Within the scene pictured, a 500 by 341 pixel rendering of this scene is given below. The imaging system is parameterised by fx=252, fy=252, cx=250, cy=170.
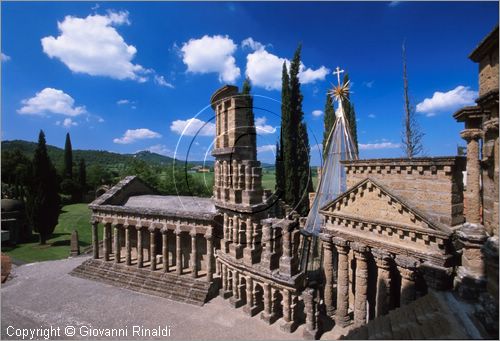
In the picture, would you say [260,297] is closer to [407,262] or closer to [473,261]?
[407,262]

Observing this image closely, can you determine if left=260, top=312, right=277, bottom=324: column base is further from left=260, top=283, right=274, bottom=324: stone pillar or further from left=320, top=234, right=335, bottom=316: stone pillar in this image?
left=320, top=234, right=335, bottom=316: stone pillar

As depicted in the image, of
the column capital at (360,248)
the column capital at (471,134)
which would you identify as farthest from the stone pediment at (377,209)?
the column capital at (471,134)

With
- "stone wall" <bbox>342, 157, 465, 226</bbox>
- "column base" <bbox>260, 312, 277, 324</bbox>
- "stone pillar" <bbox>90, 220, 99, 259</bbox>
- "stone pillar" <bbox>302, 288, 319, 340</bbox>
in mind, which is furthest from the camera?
"stone pillar" <bbox>90, 220, 99, 259</bbox>

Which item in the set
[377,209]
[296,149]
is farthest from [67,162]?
[377,209]

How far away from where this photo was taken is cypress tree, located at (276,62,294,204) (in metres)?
27.3

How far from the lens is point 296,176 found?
91.0 ft

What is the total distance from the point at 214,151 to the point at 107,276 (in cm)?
1383

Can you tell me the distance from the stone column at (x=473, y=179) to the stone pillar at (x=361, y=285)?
5.42 meters

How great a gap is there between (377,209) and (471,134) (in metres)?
5.34

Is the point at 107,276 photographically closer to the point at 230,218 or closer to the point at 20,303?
the point at 20,303

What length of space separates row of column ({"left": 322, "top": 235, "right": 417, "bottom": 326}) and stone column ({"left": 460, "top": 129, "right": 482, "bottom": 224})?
386 centimetres

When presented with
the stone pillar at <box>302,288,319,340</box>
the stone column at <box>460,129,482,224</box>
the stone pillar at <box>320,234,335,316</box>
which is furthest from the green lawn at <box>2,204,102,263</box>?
the stone column at <box>460,129,482,224</box>

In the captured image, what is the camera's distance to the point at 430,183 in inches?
427

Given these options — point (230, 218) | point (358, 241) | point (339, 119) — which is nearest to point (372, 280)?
point (358, 241)
